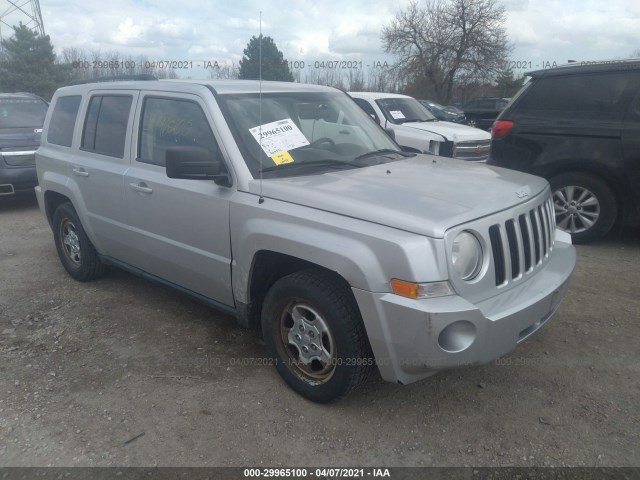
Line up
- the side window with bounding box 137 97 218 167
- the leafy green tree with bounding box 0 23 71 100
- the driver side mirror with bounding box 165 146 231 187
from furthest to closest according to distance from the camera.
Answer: the leafy green tree with bounding box 0 23 71 100, the side window with bounding box 137 97 218 167, the driver side mirror with bounding box 165 146 231 187

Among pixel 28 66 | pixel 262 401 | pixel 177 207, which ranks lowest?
pixel 262 401

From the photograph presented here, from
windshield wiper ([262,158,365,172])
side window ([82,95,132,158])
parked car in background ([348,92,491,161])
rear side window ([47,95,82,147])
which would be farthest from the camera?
parked car in background ([348,92,491,161])

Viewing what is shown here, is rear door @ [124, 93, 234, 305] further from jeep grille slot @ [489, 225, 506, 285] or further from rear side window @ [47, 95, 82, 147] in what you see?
jeep grille slot @ [489, 225, 506, 285]

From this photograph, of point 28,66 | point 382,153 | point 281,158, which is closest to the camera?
point 281,158

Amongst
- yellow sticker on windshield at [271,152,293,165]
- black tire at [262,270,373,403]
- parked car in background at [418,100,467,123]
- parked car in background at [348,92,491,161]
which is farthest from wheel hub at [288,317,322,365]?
parked car in background at [418,100,467,123]

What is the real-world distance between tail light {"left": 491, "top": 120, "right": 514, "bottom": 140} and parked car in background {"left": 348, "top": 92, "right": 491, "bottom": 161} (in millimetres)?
2494

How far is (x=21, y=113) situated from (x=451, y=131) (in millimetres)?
7504

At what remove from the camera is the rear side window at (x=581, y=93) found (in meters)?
5.58

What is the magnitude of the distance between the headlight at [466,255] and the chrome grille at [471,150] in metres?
6.71

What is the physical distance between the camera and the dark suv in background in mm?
5512

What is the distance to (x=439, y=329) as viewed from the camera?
2533mm

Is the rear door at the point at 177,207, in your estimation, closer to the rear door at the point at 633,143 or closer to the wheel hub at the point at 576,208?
the wheel hub at the point at 576,208

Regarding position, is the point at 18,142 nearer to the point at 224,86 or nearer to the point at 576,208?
the point at 224,86

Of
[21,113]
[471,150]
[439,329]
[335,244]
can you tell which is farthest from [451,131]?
[21,113]
